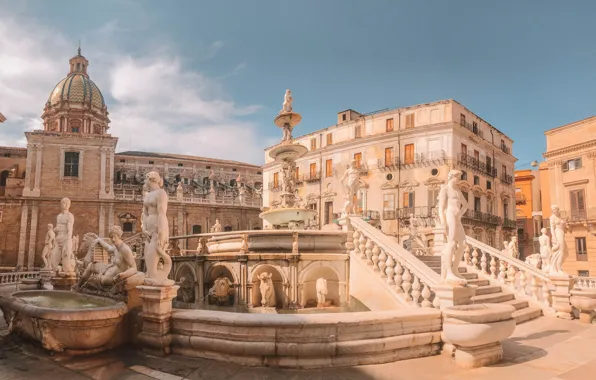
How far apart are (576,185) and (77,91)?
170 ft

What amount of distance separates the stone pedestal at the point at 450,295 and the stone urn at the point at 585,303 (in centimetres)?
407

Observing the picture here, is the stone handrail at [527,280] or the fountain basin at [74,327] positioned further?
the stone handrail at [527,280]

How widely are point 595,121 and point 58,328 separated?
35.2m

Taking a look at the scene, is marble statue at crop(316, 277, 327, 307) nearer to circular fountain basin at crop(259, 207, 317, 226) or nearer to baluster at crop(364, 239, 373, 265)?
baluster at crop(364, 239, 373, 265)

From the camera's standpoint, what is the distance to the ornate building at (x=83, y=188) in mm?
37000

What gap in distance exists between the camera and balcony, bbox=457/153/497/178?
1329 inches

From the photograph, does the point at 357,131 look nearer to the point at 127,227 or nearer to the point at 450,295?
the point at 127,227

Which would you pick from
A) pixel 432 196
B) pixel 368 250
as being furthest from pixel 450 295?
pixel 432 196

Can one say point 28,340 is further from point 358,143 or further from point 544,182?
point 544,182

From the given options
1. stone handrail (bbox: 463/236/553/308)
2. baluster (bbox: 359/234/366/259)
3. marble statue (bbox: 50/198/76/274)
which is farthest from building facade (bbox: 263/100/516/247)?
marble statue (bbox: 50/198/76/274)

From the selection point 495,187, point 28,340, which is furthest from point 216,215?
point 28,340

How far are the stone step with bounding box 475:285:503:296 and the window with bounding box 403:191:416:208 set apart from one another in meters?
23.5

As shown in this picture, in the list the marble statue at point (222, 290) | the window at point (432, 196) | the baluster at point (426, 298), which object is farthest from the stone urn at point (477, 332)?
the window at point (432, 196)

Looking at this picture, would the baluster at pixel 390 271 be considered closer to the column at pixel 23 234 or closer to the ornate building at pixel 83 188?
the ornate building at pixel 83 188
